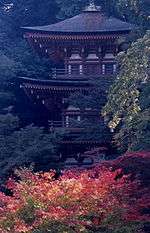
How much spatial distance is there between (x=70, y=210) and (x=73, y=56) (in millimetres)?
13669

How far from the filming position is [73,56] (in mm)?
22312

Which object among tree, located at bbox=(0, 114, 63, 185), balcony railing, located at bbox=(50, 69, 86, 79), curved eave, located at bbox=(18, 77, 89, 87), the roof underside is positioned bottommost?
tree, located at bbox=(0, 114, 63, 185)

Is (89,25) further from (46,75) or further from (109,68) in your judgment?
(46,75)

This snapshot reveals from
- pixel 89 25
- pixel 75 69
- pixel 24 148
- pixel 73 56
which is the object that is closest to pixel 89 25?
pixel 89 25

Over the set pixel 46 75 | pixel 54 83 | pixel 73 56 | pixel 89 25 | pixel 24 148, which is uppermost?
pixel 89 25

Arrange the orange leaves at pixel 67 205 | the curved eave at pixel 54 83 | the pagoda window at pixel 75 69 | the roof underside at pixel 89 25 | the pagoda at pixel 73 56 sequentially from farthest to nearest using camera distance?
the pagoda window at pixel 75 69
the roof underside at pixel 89 25
the pagoda at pixel 73 56
the curved eave at pixel 54 83
the orange leaves at pixel 67 205

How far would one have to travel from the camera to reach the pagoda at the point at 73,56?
2020cm

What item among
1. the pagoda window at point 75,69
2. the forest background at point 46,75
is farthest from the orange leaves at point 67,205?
the pagoda window at point 75,69

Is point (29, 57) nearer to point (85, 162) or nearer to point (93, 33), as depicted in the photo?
point (93, 33)

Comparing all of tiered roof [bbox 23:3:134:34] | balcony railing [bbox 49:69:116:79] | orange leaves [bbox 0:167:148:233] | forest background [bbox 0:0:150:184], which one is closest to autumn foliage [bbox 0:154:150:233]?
orange leaves [bbox 0:167:148:233]

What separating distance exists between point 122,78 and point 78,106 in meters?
8.24

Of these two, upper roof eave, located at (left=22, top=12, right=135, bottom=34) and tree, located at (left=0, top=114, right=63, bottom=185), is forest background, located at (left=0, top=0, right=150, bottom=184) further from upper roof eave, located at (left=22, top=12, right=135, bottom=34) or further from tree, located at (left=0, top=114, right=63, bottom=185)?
upper roof eave, located at (left=22, top=12, right=135, bottom=34)

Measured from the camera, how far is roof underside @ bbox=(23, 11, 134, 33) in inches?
831

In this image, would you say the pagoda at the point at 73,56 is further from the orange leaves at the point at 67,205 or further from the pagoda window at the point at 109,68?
the orange leaves at the point at 67,205
